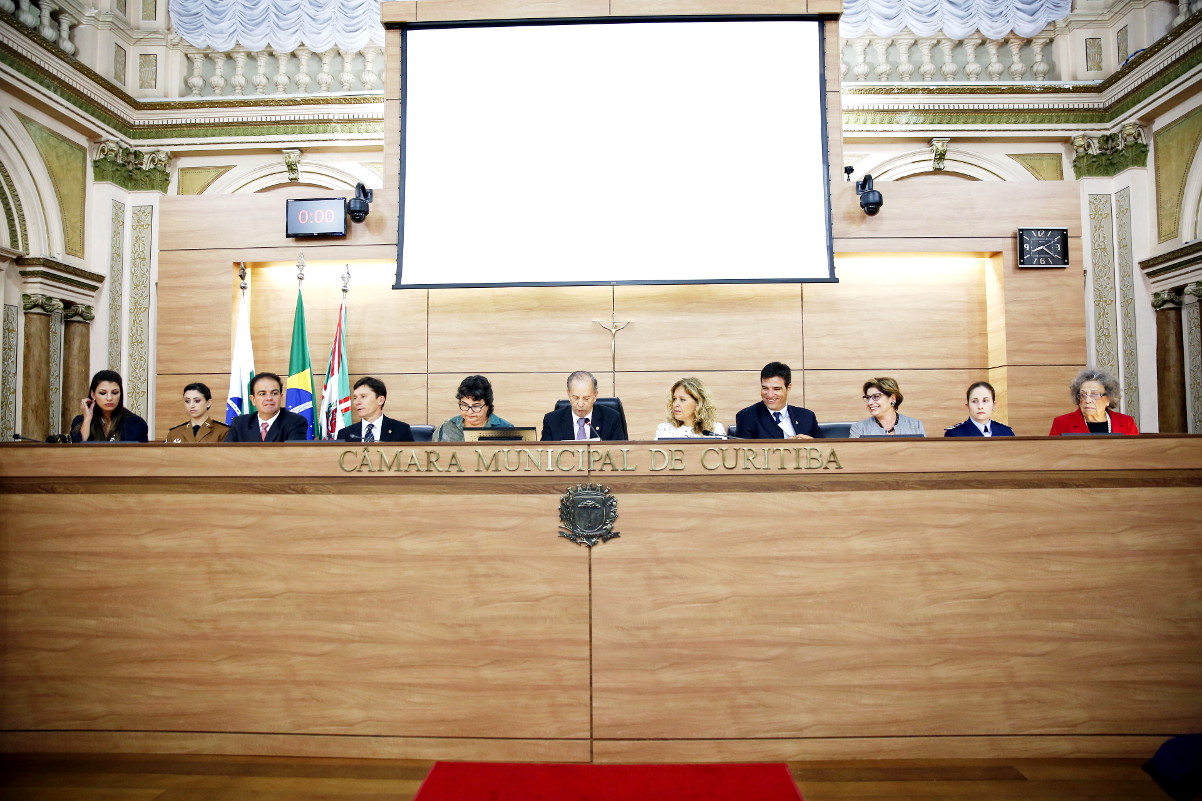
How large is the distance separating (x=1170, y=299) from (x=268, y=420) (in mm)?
7438

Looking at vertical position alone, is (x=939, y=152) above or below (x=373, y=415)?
above

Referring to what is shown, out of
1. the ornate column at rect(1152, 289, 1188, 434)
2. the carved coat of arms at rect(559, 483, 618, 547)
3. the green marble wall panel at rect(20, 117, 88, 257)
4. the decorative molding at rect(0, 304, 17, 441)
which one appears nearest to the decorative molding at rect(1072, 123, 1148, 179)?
the ornate column at rect(1152, 289, 1188, 434)

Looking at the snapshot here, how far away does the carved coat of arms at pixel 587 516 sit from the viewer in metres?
2.40

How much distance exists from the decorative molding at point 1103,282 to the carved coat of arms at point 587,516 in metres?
6.63

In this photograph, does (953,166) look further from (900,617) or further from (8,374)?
(8,374)

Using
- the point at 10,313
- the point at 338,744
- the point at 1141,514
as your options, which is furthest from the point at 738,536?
the point at 10,313

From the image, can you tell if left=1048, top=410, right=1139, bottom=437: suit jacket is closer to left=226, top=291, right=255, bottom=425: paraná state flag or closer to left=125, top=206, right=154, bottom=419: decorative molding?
left=226, top=291, right=255, bottom=425: paraná state flag

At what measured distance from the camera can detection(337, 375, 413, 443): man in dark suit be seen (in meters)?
3.88

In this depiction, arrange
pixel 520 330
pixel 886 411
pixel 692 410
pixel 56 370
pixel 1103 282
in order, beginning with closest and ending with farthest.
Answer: pixel 692 410, pixel 886 411, pixel 520 330, pixel 56 370, pixel 1103 282

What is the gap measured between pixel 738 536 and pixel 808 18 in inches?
159

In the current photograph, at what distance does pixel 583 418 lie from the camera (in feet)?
12.9

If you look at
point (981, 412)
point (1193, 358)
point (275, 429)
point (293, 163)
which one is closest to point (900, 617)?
point (981, 412)

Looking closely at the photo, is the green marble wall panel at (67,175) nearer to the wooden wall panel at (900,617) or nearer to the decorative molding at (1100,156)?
the wooden wall panel at (900,617)

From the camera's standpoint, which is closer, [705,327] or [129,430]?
[129,430]
